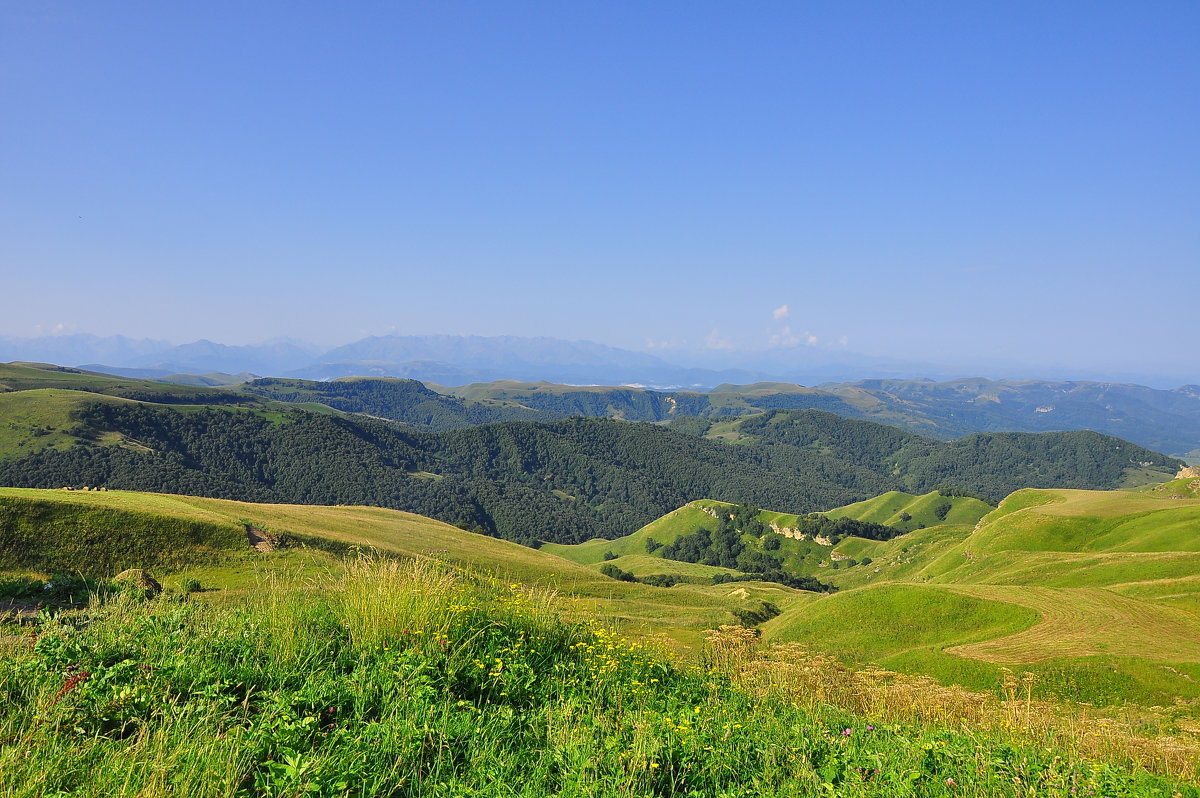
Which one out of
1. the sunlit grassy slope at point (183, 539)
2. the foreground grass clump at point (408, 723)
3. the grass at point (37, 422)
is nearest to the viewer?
the foreground grass clump at point (408, 723)

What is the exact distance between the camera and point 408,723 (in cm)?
518

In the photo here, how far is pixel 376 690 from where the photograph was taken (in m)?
5.99

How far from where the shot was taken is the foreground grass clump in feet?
14.7

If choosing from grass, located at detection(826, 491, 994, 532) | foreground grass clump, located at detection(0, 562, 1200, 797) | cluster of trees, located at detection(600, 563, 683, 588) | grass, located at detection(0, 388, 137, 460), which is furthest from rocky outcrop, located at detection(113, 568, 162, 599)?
grass, located at detection(826, 491, 994, 532)

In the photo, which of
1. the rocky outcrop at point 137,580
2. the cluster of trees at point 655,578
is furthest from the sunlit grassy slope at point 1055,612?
the cluster of trees at point 655,578

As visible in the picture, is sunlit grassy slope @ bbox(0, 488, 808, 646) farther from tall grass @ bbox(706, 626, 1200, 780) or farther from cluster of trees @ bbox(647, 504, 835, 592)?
cluster of trees @ bbox(647, 504, 835, 592)

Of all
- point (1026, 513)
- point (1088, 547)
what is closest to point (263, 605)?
point (1088, 547)

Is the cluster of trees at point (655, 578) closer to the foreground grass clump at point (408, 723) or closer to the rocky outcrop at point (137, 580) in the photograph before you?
the rocky outcrop at point (137, 580)

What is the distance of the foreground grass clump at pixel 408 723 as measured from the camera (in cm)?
449

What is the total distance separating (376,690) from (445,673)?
2.67 ft

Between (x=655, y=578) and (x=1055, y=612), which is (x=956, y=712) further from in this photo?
(x=655, y=578)

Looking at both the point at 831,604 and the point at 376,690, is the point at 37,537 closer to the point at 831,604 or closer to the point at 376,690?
the point at 376,690

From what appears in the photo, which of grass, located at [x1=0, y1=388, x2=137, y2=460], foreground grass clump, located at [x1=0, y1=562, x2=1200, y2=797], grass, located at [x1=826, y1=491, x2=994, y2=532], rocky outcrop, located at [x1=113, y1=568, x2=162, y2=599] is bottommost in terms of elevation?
grass, located at [x1=826, y1=491, x2=994, y2=532]

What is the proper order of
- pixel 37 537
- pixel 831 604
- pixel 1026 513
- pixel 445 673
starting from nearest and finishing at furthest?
pixel 445 673
pixel 37 537
pixel 831 604
pixel 1026 513
